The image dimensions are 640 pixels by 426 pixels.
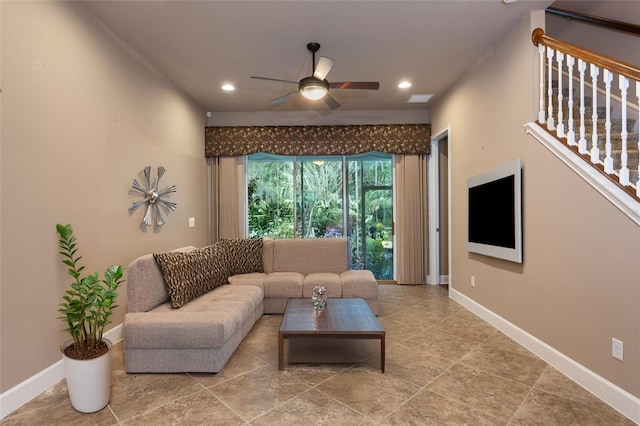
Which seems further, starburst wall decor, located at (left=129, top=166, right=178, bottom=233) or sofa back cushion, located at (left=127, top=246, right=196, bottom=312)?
starburst wall decor, located at (left=129, top=166, right=178, bottom=233)

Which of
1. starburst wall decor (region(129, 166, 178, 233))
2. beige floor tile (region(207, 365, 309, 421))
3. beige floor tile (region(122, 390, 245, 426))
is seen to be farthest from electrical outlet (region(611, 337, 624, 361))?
starburst wall decor (region(129, 166, 178, 233))

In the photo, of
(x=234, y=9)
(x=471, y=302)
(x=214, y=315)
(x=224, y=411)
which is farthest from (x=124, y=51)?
(x=471, y=302)

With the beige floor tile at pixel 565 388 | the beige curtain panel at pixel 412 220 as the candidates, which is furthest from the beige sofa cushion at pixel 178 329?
the beige curtain panel at pixel 412 220

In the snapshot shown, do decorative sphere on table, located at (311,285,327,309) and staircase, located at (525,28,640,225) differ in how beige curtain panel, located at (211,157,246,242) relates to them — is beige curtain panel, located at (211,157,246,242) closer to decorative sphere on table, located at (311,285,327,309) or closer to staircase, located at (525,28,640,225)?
decorative sphere on table, located at (311,285,327,309)

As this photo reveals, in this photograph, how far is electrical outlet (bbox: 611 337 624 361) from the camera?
2115 millimetres

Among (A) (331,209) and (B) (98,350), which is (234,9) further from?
(A) (331,209)

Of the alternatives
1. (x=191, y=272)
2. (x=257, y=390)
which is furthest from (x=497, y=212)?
(x=191, y=272)

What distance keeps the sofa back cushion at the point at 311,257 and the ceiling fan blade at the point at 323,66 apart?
2276 millimetres

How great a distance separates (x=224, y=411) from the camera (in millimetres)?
2078

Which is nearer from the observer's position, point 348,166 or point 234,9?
point 234,9

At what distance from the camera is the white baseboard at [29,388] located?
6.78ft

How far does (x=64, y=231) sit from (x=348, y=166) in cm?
439

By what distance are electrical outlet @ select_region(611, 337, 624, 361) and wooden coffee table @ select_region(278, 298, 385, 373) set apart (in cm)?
149

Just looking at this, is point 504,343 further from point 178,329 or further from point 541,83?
point 178,329
